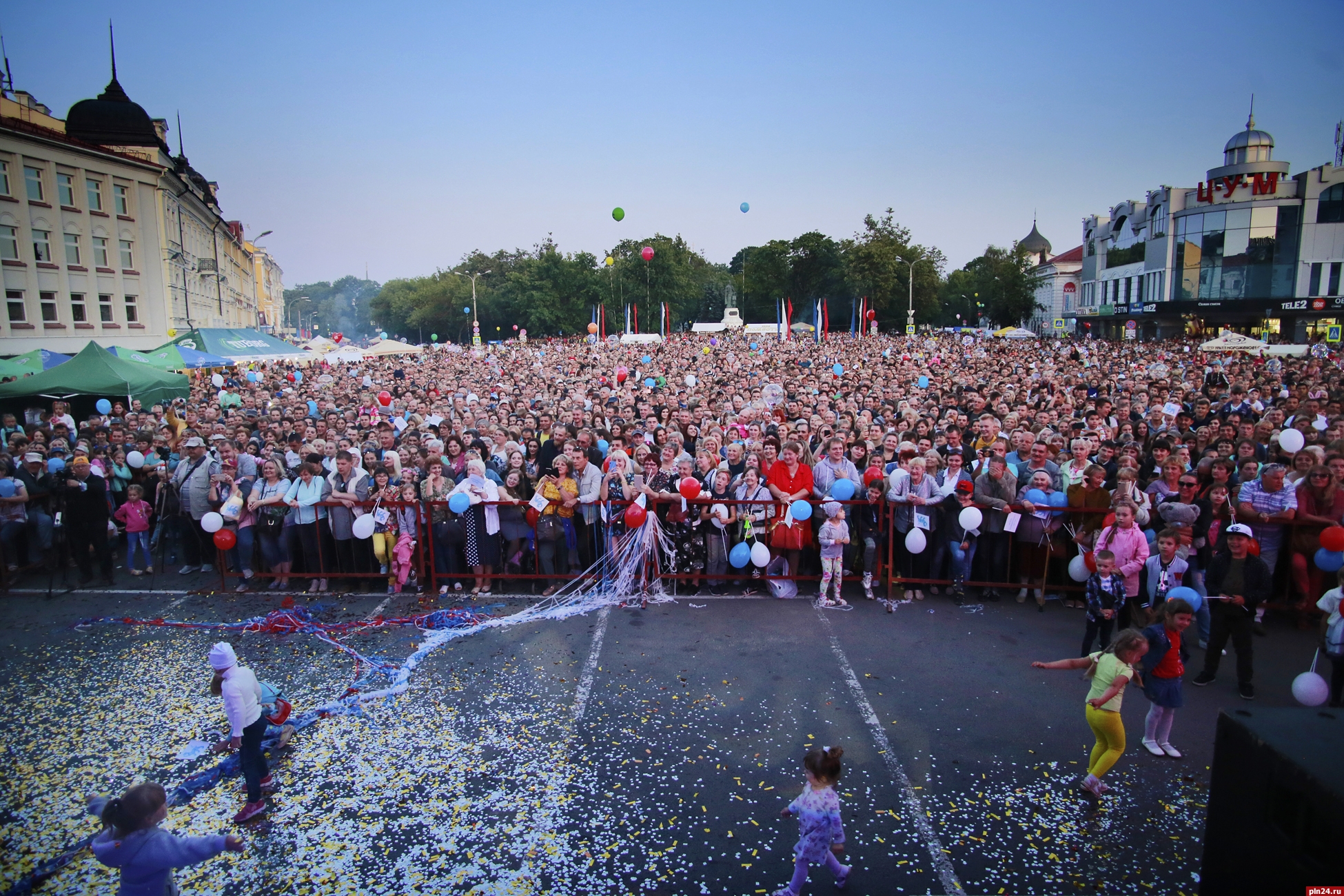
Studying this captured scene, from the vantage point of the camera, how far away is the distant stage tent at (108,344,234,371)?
19.2 m

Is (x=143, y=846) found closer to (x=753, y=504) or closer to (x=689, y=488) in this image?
(x=689, y=488)

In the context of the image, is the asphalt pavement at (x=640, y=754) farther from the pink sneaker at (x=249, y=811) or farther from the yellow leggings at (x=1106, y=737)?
the yellow leggings at (x=1106, y=737)

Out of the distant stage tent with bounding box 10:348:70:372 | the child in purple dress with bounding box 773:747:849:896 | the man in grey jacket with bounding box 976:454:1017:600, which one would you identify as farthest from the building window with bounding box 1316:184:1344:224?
the distant stage tent with bounding box 10:348:70:372

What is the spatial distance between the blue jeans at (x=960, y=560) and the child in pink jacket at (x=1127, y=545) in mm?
1699

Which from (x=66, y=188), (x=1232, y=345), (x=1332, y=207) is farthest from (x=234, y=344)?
(x=1332, y=207)

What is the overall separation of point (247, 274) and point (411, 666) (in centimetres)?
9071

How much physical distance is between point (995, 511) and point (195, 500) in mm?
9652

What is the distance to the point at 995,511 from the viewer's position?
7664mm

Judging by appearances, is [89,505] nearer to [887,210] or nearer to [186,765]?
[186,765]

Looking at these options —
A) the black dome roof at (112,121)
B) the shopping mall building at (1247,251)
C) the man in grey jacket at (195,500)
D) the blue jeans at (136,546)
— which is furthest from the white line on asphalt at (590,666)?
the shopping mall building at (1247,251)

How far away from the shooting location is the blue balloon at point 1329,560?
636 centimetres

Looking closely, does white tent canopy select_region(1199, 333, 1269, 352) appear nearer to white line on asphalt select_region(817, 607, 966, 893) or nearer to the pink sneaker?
white line on asphalt select_region(817, 607, 966, 893)

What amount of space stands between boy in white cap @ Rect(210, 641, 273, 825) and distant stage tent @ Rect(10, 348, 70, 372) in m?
19.2

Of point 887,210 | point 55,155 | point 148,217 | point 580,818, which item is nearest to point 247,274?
point 148,217
